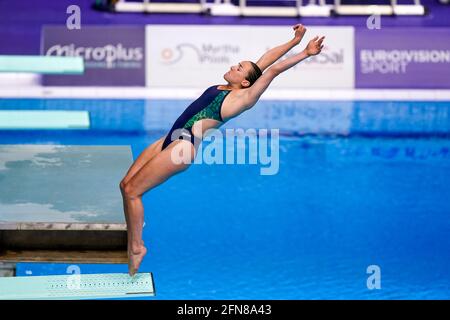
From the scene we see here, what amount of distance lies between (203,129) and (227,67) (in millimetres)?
5802

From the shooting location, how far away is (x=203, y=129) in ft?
15.3

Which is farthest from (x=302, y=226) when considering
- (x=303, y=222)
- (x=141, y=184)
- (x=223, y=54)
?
(x=223, y=54)

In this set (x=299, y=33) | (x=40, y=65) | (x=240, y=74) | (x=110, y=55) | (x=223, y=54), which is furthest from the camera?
(x=223, y=54)

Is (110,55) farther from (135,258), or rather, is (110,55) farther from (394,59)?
(135,258)

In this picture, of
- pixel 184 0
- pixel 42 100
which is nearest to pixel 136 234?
pixel 42 100

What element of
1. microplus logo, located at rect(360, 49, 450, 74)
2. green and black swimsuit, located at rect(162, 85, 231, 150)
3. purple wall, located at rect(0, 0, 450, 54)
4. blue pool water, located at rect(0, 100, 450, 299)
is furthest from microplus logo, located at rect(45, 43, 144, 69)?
green and black swimsuit, located at rect(162, 85, 231, 150)

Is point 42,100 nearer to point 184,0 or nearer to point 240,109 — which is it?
point 184,0

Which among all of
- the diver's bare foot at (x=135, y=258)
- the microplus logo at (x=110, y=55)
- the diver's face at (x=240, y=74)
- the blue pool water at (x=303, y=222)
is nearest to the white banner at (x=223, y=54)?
the microplus logo at (x=110, y=55)

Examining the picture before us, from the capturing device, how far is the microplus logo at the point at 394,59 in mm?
10555

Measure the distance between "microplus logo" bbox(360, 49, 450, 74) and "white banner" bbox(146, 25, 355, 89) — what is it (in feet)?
0.65

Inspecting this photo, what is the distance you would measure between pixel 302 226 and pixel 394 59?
5.26 meters

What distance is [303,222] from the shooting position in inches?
237

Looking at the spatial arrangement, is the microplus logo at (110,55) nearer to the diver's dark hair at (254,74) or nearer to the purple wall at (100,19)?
the purple wall at (100,19)
